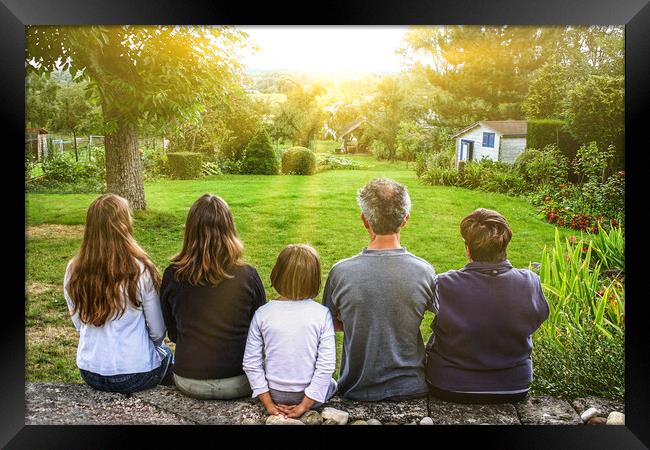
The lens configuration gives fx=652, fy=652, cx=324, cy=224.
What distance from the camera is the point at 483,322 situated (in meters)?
3.36

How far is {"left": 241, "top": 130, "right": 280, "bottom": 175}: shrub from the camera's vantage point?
4.25 metres

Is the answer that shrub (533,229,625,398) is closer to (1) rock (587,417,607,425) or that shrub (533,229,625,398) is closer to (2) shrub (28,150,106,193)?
(1) rock (587,417,607,425)

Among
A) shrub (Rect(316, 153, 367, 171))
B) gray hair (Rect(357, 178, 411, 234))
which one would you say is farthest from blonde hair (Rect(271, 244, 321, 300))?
shrub (Rect(316, 153, 367, 171))

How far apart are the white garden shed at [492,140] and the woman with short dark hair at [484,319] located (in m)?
0.86

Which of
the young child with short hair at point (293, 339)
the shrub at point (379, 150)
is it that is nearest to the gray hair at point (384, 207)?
the young child with short hair at point (293, 339)

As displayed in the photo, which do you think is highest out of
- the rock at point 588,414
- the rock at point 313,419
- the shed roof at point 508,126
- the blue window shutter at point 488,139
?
the shed roof at point 508,126

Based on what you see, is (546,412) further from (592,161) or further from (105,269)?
(105,269)

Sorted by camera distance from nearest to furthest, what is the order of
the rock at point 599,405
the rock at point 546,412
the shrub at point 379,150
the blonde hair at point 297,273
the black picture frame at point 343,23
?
the blonde hair at point 297,273 → the rock at point 546,412 → the black picture frame at point 343,23 → the rock at point 599,405 → the shrub at point 379,150

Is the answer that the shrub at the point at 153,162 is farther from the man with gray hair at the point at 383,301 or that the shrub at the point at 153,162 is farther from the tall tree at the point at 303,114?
the man with gray hair at the point at 383,301

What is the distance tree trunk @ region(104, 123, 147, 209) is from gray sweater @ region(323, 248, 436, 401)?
151cm

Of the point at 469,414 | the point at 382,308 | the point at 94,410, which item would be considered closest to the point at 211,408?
the point at 94,410

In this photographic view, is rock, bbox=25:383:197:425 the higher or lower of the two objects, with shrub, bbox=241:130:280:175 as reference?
lower

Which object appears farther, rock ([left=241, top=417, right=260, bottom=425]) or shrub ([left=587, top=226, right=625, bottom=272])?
shrub ([left=587, top=226, right=625, bottom=272])

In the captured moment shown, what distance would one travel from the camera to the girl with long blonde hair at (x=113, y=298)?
3.33 meters
